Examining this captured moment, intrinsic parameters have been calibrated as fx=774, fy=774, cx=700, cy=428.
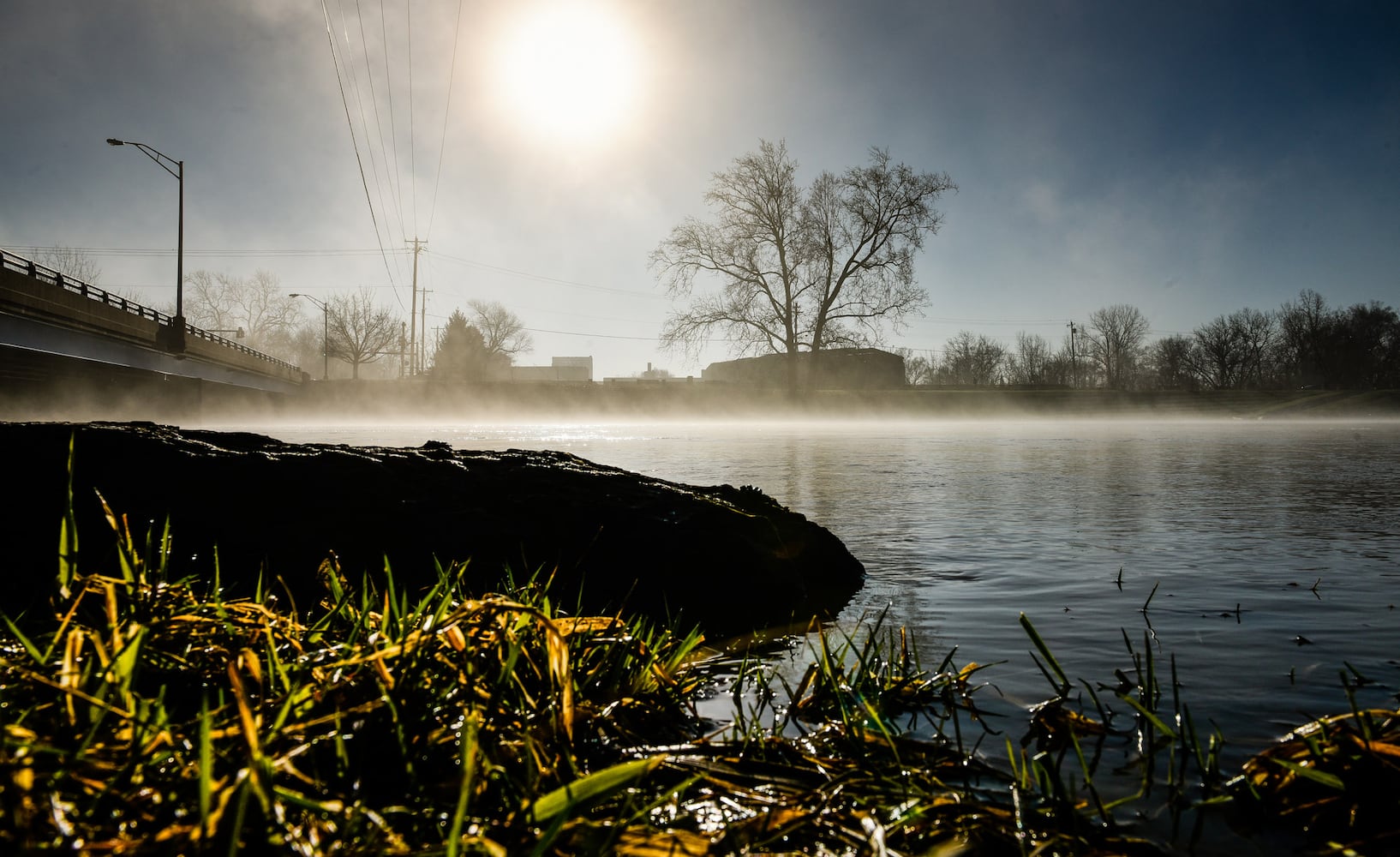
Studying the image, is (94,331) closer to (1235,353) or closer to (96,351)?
(96,351)

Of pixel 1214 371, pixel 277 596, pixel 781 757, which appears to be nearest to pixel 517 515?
pixel 277 596

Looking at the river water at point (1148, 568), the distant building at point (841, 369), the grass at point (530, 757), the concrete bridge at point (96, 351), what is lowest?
the river water at point (1148, 568)

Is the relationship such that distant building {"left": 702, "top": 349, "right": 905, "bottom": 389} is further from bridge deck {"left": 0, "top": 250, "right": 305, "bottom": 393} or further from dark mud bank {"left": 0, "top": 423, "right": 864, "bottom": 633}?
dark mud bank {"left": 0, "top": 423, "right": 864, "bottom": 633}

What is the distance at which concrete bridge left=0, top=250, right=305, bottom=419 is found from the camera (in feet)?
74.6

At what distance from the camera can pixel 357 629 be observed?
178 cm

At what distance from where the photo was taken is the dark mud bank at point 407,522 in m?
2.90

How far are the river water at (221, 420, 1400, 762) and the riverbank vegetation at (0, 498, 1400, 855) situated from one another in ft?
0.96

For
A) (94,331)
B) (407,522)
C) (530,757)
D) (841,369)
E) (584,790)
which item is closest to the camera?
(584,790)

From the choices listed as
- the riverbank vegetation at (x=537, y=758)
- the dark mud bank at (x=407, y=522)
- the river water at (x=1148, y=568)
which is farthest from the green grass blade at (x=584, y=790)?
the dark mud bank at (x=407, y=522)

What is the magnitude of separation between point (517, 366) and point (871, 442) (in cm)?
12410

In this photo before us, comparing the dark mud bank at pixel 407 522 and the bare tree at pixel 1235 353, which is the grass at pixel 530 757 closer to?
the dark mud bank at pixel 407 522

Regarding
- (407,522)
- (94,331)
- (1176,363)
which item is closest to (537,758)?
(407,522)

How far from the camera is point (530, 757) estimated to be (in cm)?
129

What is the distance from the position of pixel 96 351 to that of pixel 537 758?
34.1m
